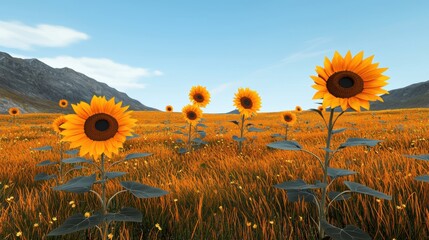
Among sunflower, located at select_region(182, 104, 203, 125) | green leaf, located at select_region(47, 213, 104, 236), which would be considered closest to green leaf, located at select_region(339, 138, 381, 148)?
green leaf, located at select_region(47, 213, 104, 236)

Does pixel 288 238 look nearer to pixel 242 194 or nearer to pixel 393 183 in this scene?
pixel 242 194

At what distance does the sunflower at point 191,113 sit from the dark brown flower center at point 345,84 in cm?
548

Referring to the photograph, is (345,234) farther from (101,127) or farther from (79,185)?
(101,127)

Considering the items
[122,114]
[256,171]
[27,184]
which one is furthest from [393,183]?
[27,184]

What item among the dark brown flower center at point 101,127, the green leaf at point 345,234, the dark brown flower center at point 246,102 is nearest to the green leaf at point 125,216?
the dark brown flower center at point 101,127

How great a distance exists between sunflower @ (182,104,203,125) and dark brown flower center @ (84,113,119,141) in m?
5.08

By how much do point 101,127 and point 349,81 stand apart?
2.09 metres

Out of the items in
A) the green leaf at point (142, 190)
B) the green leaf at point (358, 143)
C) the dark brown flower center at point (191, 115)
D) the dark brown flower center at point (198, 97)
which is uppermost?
the dark brown flower center at point (198, 97)

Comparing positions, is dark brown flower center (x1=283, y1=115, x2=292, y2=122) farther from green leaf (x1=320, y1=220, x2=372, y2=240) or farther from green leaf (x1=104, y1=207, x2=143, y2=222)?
green leaf (x1=104, y1=207, x2=143, y2=222)

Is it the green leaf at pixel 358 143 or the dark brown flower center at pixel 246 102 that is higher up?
the dark brown flower center at pixel 246 102

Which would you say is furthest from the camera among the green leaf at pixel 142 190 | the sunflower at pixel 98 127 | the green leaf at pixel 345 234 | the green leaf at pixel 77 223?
the sunflower at pixel 98 127

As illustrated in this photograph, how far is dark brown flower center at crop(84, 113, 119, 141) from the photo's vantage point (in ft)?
7.38

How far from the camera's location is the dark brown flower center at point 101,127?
88.5 inches

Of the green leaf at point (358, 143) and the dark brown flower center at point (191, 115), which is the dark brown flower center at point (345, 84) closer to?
the green leaf at point (358, 143)
